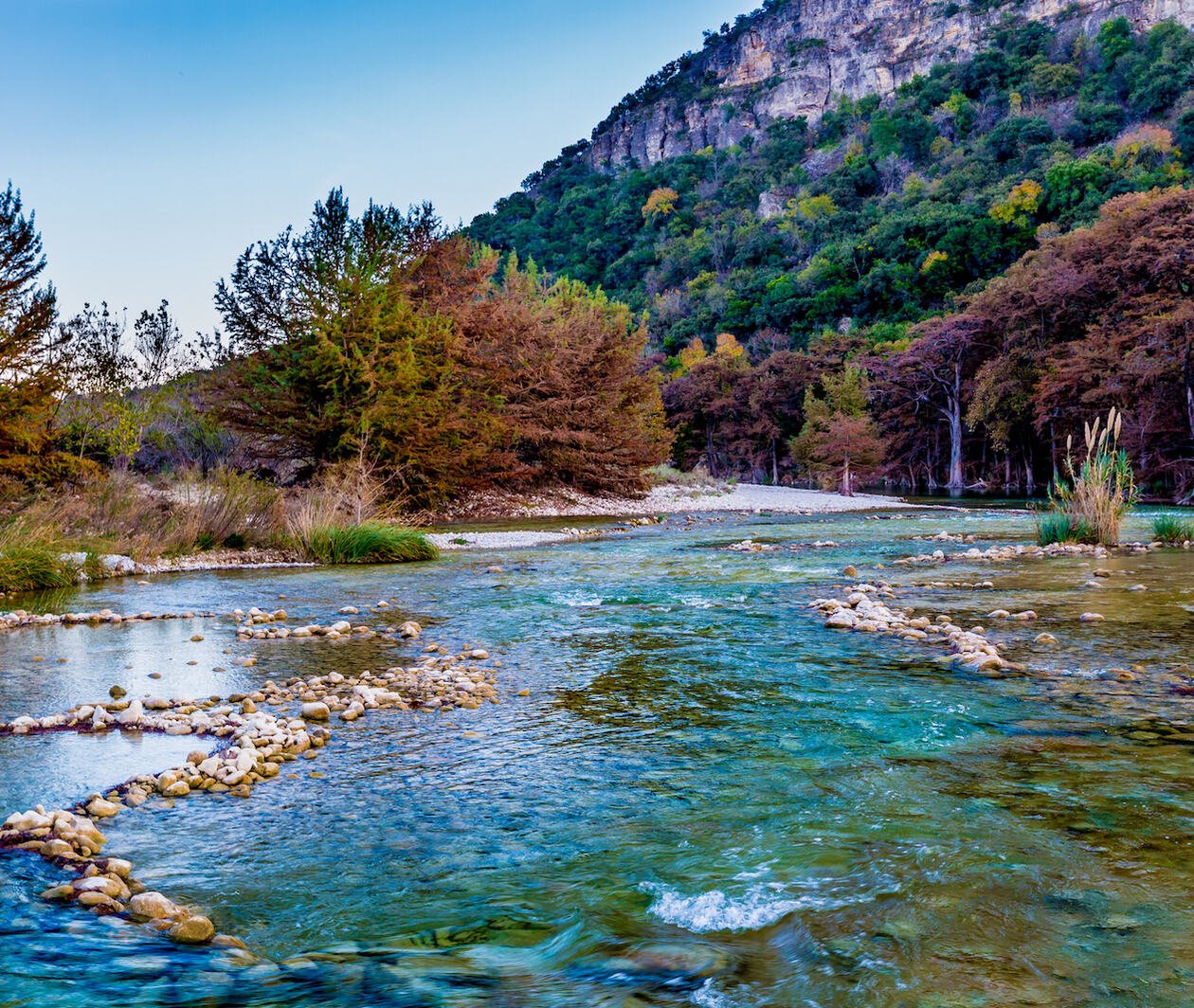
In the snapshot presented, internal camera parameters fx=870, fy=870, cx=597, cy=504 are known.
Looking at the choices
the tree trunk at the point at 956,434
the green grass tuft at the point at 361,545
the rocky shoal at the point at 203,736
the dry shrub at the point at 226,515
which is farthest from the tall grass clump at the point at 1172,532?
the tree trunk at the point at 956,434

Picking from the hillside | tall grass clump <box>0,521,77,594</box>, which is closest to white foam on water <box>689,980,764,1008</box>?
tall grass clump <box>0,521,77,594</box>

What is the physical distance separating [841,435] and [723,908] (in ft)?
127

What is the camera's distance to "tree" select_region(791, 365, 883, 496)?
3991 centimetres

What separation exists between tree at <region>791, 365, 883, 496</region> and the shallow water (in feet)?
112

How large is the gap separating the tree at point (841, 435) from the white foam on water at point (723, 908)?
36771 mm

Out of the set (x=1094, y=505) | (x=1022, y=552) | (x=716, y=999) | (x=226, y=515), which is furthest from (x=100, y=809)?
(x=1094, y=505)

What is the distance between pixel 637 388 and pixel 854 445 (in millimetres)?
11992

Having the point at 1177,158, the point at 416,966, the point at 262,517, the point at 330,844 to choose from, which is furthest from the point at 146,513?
the point at 1177,158

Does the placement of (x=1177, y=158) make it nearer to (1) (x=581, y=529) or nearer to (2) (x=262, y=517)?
(1) (x=581, y=529)

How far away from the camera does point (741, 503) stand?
99.7 ft

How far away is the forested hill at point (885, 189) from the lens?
5722 cm

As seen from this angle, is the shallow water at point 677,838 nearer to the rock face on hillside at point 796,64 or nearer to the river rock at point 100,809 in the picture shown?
the river rock at point 100,809

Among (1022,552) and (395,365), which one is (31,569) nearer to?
(395,365)

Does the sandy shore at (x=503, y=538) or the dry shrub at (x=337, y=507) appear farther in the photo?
the sandy shore at (x=503, y=538)
